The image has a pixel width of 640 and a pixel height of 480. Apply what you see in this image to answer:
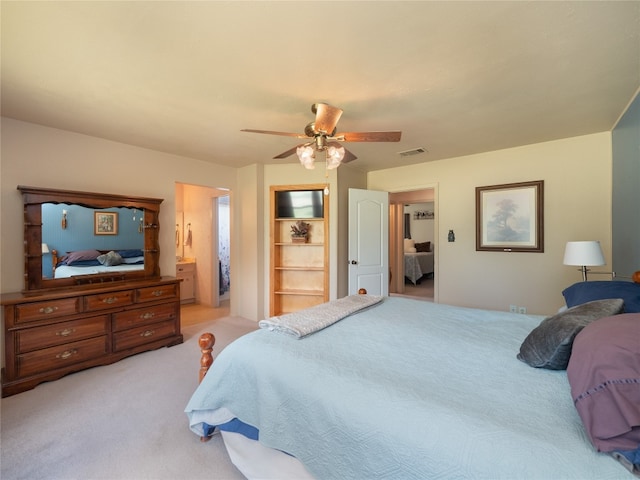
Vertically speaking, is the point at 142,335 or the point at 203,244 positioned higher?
the point at 203,244

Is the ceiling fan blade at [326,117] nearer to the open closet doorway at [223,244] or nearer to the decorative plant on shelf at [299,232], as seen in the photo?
the decorative plant on shelf at [299,232]

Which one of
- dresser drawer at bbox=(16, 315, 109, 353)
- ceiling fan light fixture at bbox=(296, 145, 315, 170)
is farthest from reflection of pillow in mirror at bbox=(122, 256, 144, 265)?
ceiling fan light fixture at bbox=(296, 145, 315, 170)

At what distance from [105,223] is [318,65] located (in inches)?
115

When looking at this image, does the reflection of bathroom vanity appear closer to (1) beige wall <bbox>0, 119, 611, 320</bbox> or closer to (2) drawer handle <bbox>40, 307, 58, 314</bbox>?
(1) beige wall <bbox>0, 119, 611, 320</bbox>

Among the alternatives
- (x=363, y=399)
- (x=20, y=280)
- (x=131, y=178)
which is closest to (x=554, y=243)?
(x=363, y=399)

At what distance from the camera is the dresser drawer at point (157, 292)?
3.06 meters

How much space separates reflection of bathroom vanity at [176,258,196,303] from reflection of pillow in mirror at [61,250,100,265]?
2222mm

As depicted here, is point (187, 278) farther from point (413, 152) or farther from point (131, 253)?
point (413, 152)

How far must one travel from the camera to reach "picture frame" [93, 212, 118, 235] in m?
3.10

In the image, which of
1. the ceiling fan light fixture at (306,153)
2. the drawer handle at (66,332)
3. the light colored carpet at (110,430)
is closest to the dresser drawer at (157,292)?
the drawer handle at (66,332)

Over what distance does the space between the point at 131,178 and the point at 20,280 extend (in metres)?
1.45

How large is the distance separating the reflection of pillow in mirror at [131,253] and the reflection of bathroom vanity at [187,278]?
194 centimetres

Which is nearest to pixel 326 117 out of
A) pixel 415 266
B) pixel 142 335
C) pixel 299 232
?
pixel 299 232

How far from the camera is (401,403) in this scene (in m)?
1.01
